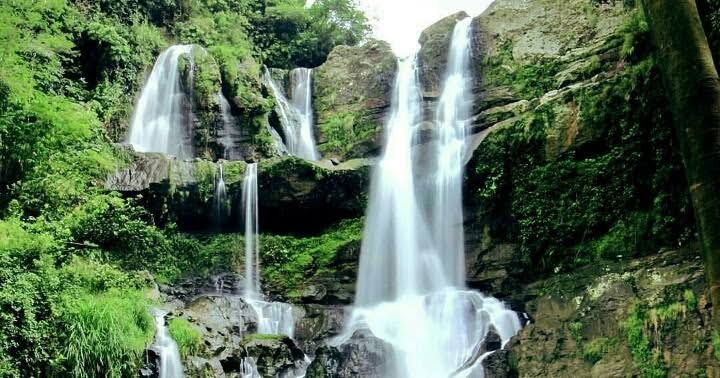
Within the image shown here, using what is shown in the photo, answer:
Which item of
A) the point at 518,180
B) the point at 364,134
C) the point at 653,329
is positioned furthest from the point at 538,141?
the point at 364,134

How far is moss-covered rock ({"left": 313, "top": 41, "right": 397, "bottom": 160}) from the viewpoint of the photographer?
20000mm

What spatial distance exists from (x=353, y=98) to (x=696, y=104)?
15.0 meters

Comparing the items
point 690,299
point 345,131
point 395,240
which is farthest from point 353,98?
point 690,299

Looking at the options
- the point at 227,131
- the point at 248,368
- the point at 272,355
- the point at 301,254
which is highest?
the point at 227,131

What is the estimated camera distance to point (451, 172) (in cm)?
1588

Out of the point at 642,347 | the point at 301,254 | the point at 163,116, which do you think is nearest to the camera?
the point at 642,347

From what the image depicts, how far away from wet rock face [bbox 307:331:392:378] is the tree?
659 centimetres

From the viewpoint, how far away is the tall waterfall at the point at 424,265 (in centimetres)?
1291

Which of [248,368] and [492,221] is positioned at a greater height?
[492,221]

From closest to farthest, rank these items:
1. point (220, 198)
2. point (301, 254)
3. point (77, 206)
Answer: point (77, 206)
point (220, 198)
point (301, 254)

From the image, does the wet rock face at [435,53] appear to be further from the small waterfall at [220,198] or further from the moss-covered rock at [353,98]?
the small waterfall at [220,198]

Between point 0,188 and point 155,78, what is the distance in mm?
9422

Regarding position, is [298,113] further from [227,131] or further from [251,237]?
[251,237]

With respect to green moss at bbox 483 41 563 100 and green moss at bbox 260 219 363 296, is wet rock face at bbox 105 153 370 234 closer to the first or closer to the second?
green moss at bbox 260 219 363 296
